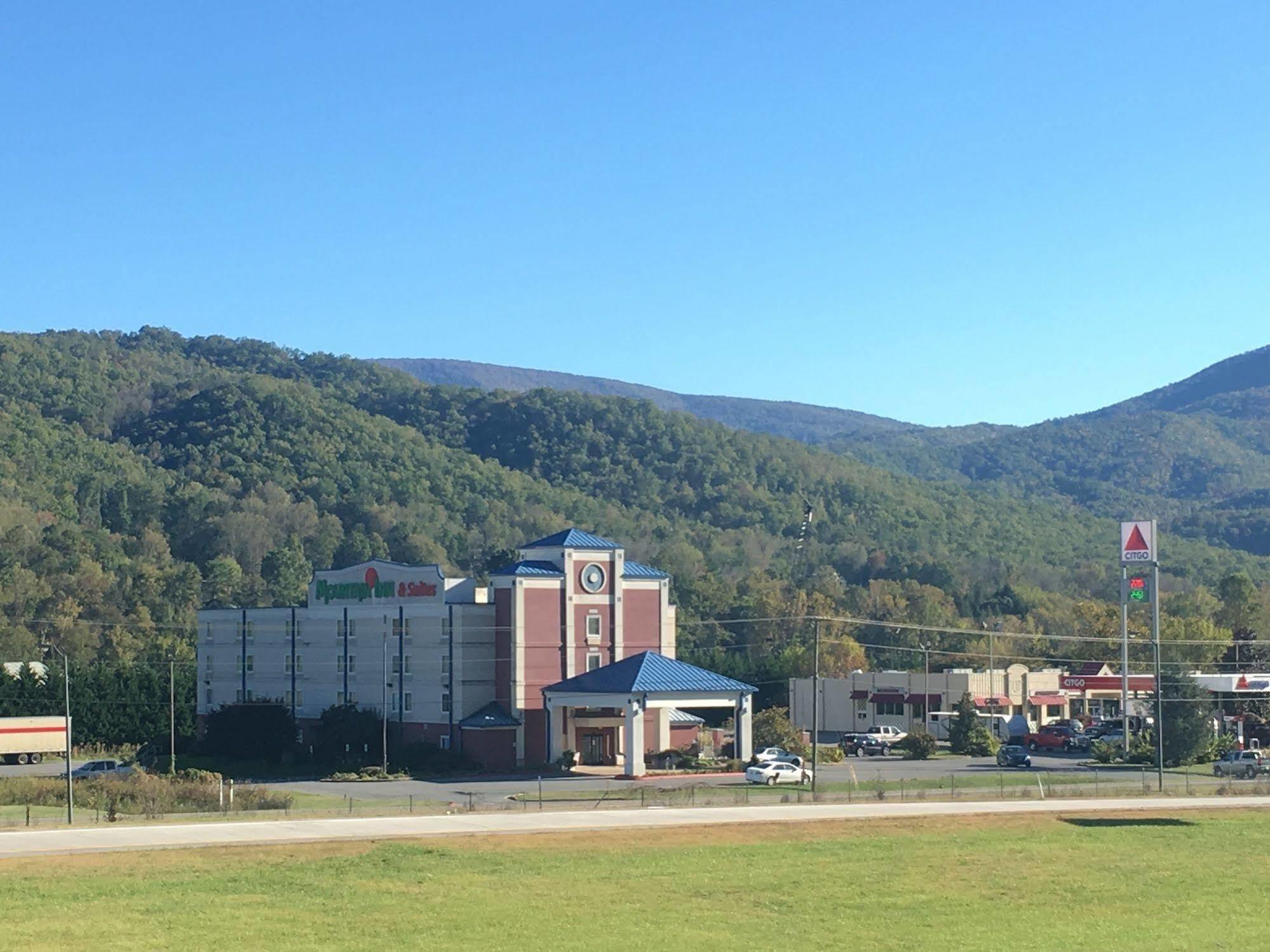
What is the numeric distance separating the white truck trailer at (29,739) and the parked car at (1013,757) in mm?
55617

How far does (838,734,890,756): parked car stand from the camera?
109500 mm

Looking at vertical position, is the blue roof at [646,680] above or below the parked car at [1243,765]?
above

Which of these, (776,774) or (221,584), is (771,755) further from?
(221,584)

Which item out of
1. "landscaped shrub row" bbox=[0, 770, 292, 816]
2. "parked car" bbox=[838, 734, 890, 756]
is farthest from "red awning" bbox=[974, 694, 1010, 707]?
"landscaped shrub row" bbox=[0, 770, 292, 816]

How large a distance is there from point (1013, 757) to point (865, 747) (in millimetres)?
14466

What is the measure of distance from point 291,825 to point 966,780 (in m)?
38.1

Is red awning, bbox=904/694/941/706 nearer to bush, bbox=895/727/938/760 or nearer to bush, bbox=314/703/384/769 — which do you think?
bush, bbox=895/727/938/760

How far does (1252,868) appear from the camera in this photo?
168 ft

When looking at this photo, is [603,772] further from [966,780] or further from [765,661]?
[765,661]

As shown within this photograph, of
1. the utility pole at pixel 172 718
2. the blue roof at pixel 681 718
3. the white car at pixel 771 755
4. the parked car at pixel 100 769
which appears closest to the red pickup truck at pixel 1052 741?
the white car at pixel 771 755

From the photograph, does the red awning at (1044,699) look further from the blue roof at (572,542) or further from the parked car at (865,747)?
the blue roof at (572,542)

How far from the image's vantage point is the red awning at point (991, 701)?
12544cm

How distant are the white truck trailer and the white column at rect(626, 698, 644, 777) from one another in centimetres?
3719

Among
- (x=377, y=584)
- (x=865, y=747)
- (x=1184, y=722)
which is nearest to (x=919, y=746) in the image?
(x=865, y=747)
